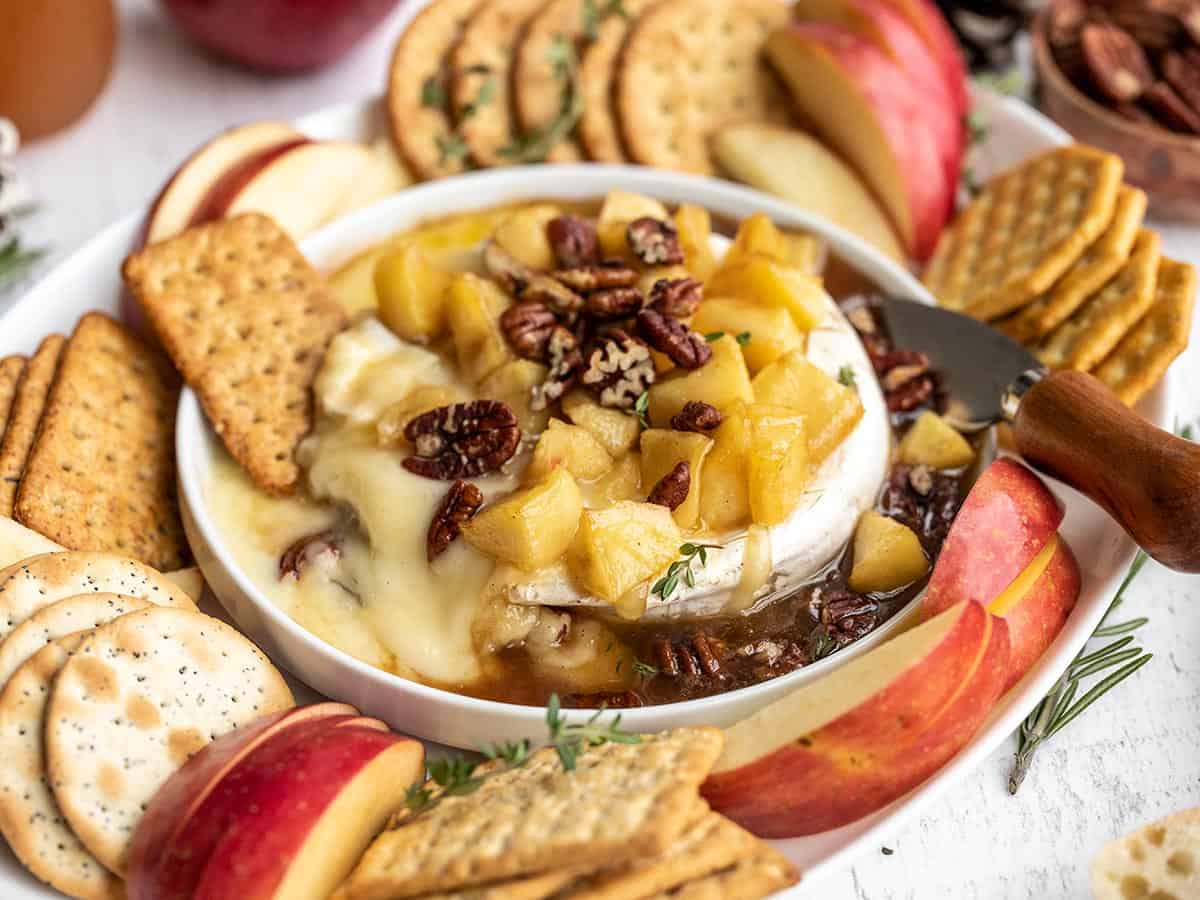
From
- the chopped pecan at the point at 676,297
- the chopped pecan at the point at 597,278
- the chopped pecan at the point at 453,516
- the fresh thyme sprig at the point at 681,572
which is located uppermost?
the chopped pecan at the point at 597,278

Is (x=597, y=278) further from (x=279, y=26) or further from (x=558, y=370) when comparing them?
(x=279, y=26)

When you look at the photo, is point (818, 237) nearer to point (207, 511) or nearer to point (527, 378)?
point (527, 378)

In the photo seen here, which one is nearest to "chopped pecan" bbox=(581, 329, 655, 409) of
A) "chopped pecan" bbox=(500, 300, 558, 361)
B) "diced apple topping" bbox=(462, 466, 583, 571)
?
"chopped pecan" bbox=(500, 300, 558, 361)

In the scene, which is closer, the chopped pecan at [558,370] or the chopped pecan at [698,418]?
the chopped pecan at [698,418]

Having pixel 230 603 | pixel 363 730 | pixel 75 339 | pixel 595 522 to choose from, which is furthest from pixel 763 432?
pixel 75 339

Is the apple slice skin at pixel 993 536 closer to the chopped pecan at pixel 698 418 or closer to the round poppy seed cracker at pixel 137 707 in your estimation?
the chopped pecan at pixel 698 418

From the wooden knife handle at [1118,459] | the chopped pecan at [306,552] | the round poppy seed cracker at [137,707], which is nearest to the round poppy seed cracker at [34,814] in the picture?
the round poppy seed cracker at [137,707]

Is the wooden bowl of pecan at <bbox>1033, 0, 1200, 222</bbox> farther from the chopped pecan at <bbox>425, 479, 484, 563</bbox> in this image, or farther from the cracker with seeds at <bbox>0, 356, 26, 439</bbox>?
the cracker with seeds at <bbox>0, 356, 26, 439</bbox>
